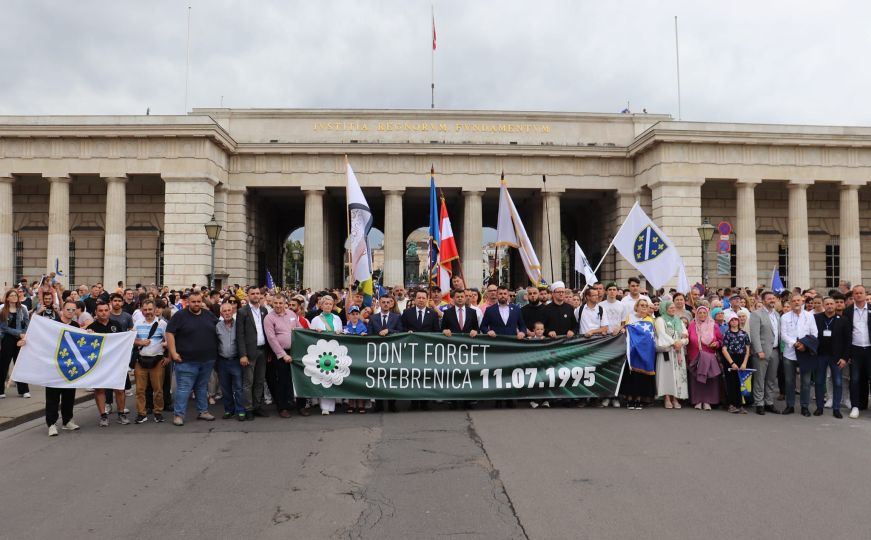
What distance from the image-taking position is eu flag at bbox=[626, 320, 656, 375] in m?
11.2

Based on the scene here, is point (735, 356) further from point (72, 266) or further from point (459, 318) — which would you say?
point (72, 266)

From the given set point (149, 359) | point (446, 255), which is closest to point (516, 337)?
point (446, 255)

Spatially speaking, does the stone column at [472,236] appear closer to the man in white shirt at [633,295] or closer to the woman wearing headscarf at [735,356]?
the man in white shirt at [633,295]

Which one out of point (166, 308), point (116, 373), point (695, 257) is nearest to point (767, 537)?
point (116, 373)

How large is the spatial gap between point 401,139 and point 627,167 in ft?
42.4

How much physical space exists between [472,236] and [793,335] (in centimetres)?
2580

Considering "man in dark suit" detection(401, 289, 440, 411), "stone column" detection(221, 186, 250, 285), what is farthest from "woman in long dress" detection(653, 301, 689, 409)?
"stone column" detection(221, 186, 250, 285)

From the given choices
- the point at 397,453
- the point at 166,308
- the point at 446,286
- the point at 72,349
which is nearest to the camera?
the point at 397,453

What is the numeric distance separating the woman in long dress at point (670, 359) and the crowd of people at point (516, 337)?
0.02 metres

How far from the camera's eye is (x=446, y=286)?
16375mm

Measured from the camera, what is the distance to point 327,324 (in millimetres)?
11281

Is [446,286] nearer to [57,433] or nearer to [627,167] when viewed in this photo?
[57,433]

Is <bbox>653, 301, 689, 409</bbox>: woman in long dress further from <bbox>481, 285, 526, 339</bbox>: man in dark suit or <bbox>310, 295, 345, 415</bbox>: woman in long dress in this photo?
<bbox>310, 295, 345, 415</bbox>: woman in long dress

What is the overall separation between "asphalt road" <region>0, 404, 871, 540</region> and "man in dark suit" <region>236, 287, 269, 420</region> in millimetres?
805
